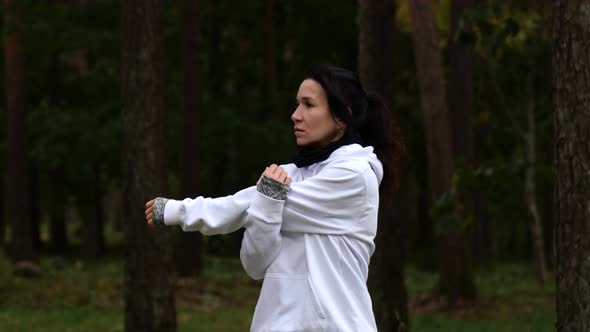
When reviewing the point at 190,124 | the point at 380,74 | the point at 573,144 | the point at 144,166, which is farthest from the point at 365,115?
the point at 190,124

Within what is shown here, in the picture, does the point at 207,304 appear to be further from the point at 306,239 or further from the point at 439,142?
the point at 306,239

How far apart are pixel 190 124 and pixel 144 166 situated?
11495 mm

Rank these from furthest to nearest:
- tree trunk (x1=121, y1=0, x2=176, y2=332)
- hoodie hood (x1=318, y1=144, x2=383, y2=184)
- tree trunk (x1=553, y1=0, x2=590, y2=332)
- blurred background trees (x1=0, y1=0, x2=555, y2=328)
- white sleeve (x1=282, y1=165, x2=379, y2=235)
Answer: blurred background trees (x1=0, y1=0, x2=555, y2=328) < tree trunk (x1=121, y1=0, x2=176, y2=332) < tree trunk (x1=553, y1=0, x2=590, y2=332) < hoodie hood (x1=318, y1=144, x2=383, y2=184) < white sleeve (x1=282, y1=165, x2=379, y2=235)

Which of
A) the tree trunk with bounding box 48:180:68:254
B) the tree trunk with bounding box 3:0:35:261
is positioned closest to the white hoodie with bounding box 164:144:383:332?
the tree trunk with bounding box 3:0:35:261

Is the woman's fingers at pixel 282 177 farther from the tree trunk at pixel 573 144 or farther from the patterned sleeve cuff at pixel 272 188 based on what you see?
the tree trunk at pixel 573 144

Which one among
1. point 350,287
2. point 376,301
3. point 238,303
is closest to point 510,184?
point 376,301

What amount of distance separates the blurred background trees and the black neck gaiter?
22.7 ft

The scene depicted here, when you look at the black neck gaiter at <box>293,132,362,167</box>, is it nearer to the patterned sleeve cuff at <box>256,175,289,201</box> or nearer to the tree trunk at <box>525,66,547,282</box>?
the patterned sleeve cuff at <box>256,175,289,201</box>

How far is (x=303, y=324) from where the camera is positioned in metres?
4.04

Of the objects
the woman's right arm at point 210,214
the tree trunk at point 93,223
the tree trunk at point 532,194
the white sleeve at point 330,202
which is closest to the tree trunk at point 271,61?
the tree trunk at point 93,223

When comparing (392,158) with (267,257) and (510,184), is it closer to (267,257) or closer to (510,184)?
(267,257)

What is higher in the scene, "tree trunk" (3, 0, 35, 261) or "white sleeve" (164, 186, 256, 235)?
"white sleeve" (164, 186, 256, 235)

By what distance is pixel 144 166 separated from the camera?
37.0 feet

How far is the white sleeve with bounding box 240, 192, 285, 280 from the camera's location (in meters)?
3.99
